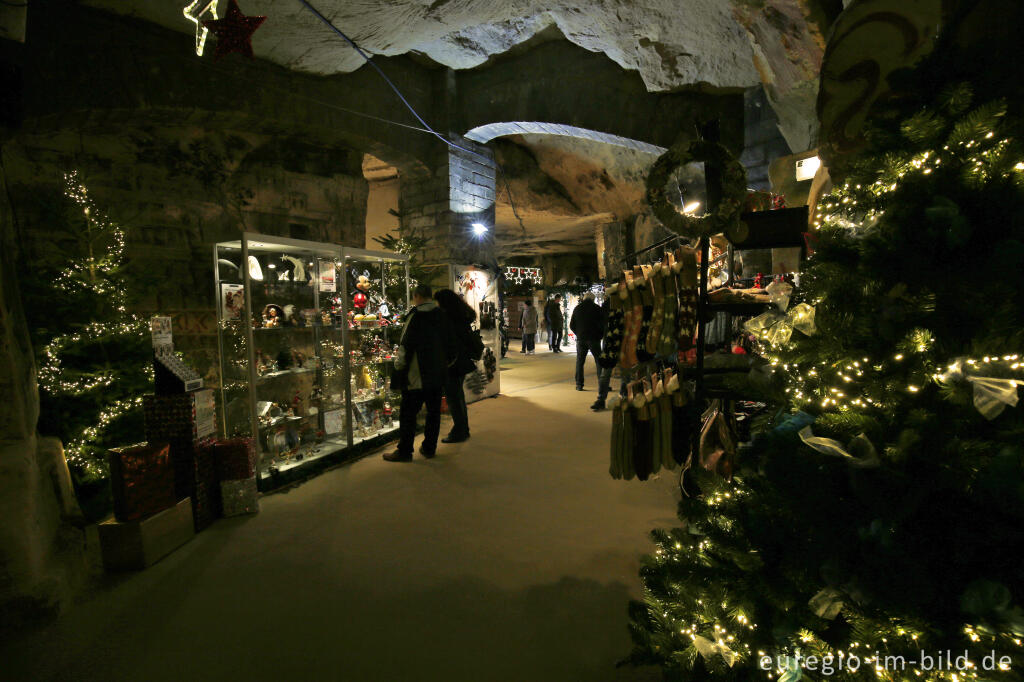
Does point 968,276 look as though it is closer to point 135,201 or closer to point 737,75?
point 737,75

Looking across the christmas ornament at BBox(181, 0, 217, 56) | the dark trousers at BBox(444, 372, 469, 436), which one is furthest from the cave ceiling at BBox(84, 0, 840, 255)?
the dark trousers at BBox(444, 372, 469, 436)

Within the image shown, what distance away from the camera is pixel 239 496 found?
2994mm

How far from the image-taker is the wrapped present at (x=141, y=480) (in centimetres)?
240

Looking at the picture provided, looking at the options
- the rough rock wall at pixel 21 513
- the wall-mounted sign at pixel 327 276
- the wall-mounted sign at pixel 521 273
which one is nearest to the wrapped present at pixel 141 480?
the rough rock wall at pixel 21 513

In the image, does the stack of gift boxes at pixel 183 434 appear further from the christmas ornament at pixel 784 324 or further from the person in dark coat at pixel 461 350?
the christmas ornament at pixel 784 324

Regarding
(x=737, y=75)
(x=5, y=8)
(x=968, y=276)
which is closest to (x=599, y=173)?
(x=737, y=75)

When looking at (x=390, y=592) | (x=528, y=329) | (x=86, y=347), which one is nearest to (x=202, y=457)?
(x=86, y=347)

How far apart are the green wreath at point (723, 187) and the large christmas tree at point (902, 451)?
37.5 inches

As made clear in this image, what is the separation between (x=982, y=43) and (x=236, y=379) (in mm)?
4040

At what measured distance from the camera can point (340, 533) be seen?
9.05 ft

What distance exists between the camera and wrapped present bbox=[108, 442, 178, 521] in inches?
94.5

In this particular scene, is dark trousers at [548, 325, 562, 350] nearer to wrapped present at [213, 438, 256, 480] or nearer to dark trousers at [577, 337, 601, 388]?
dark trousers at [577, 337, 601, 388]

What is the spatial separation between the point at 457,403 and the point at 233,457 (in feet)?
6.60

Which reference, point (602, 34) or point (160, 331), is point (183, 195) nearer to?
point (160, 331)
